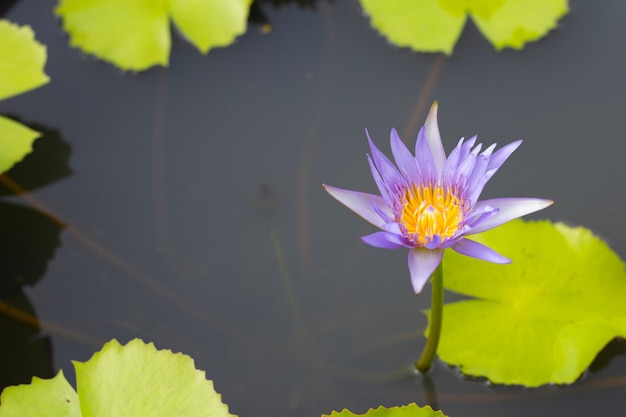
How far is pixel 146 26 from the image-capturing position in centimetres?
268

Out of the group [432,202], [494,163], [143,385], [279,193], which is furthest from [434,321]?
[279,193]

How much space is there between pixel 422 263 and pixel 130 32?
1569 millimetres

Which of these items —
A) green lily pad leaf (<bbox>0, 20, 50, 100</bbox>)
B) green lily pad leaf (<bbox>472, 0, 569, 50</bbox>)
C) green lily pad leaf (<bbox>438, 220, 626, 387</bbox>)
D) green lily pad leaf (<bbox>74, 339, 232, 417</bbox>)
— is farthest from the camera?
green lily pad leaf (<bbox>472, 0, 569, 50</bbox>)

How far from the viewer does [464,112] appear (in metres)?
2.60

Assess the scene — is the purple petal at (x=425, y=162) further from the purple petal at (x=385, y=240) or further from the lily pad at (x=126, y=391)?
the lily pad at (x=126, y=391)

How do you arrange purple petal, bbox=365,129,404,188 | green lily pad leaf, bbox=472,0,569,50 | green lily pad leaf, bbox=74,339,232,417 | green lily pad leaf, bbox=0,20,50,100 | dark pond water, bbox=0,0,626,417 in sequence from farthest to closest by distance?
green lily pad leaf, bbox=472,0,569,50
green lily pad leaf, bbox=0,20,50,100
dark pond water, bbox=0,0,626,417
green lily pad leaf, bbox=74,339,232,417
purple petal, bbox=365,129,404,188

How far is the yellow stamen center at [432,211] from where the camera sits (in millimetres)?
1657

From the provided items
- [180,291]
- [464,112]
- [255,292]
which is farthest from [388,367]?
[464,112]

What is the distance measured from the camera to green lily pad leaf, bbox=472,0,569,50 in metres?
2.63

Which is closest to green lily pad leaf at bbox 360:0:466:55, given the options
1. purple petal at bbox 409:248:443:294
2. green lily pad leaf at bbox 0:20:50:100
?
green lily pad leaf at bbox 0:20:50:100

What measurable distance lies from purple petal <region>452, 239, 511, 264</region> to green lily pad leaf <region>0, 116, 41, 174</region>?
1.36 metres

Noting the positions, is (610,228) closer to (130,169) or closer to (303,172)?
(303,172)

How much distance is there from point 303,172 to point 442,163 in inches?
35.7

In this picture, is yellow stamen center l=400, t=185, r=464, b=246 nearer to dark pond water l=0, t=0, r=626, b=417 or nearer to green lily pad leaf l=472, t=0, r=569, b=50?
dark pond water l=0, t=0, r=626, b=417
